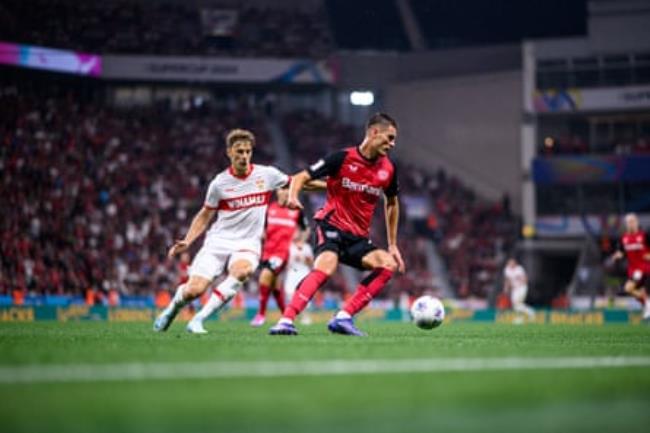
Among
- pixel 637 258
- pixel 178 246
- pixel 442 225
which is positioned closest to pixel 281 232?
pixel 178 246

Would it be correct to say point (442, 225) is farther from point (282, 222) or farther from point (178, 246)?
point (178, 246)

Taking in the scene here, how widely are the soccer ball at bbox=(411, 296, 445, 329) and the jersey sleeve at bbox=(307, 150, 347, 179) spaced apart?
2125mm

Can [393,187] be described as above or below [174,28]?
below

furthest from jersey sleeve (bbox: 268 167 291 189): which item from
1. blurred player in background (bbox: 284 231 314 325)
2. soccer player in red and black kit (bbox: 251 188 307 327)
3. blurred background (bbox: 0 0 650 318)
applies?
blurred background (bbox: 0 0 650 318)

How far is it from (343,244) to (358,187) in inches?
26.6

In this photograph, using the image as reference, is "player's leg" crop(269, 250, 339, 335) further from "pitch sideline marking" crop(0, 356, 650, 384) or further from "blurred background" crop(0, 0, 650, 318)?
"blurred background" crop(0, 0, 650, 318)

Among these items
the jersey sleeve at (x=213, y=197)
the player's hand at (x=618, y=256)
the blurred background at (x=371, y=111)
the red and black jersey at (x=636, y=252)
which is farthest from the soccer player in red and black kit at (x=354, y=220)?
the blurred background at (x=371, y=111)

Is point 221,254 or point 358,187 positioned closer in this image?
point 358,187

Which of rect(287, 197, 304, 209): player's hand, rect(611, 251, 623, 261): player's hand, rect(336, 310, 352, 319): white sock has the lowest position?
rect(336, 310, 352, 319): white sock

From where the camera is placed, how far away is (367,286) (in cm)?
1335

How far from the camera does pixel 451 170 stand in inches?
2287

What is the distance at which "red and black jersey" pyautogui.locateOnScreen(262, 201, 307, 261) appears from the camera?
21.6 m

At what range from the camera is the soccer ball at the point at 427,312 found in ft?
45.9

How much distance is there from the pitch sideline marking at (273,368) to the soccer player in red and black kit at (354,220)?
4.08 metres
